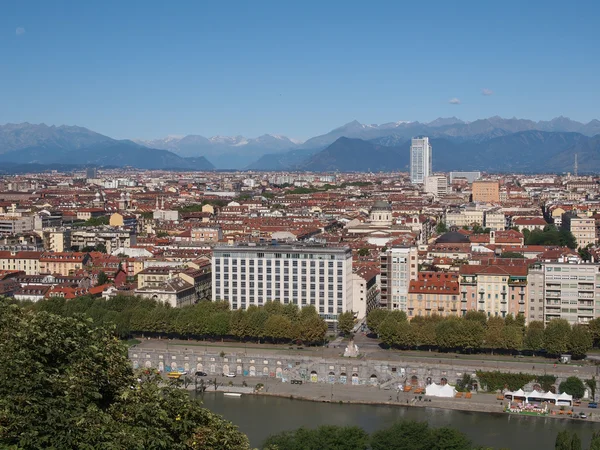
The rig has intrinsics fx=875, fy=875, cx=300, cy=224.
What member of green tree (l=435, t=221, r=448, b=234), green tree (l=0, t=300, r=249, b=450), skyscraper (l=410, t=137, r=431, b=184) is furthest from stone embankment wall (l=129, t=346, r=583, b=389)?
skyscraper (l=410, t=137, r=431, b=184)

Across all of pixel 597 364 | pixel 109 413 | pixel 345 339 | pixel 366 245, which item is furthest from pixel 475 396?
pixel 366 245

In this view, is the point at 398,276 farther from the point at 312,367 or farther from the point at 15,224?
the point at 15,224

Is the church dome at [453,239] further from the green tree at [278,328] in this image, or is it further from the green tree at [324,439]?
the green tree at [324,439]

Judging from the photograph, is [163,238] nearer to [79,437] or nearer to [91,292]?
[91,292]

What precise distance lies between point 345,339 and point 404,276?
2298 mm

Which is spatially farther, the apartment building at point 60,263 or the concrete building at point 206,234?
the concrete building at point 206,234

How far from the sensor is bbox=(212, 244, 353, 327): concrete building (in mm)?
22750

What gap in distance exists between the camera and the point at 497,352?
19.6 m

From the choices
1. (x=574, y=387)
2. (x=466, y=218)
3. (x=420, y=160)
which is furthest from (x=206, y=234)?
(x=420, y=160)

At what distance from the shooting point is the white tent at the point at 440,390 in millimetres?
17172

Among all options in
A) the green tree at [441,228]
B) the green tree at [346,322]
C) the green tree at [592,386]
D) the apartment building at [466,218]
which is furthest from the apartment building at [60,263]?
the apartment building at [466,218]

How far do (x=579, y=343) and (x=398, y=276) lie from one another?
205 inches

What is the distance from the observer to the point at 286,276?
2305 centimetres

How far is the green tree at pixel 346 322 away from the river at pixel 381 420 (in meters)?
4.52
